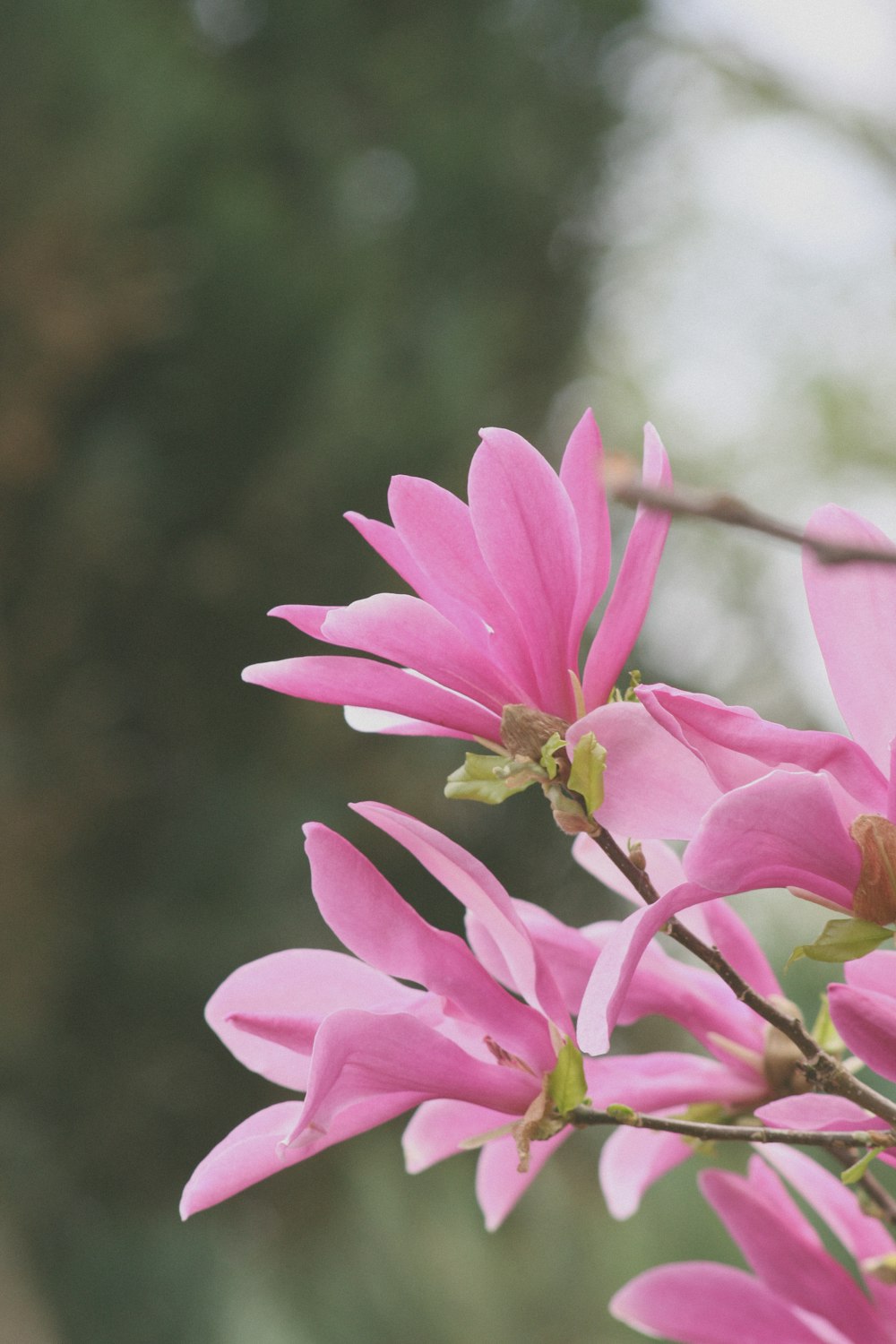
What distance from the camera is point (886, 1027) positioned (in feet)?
0.61

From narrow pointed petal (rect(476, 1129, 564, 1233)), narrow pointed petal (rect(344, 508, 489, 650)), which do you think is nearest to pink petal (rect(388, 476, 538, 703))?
narrow pointed petal (rect(344, 508, 489, 650))

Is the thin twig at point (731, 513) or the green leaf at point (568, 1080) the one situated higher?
the thin twig at point (731, 513)

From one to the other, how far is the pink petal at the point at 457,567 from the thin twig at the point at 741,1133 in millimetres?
74

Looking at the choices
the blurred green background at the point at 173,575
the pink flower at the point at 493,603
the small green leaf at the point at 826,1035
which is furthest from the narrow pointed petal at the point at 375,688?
the blurred green background at the point at 173,575

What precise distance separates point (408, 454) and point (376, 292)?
0.35 m

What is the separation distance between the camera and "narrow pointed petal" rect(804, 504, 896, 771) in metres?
0.20

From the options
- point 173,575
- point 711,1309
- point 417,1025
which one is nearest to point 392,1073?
point 417,1025

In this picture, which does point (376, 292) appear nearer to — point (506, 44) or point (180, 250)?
point (180, 250)

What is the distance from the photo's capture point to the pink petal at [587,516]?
222 millimetres

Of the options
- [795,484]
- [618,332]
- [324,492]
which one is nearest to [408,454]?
[324,492]

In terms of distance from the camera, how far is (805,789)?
18 centimetres

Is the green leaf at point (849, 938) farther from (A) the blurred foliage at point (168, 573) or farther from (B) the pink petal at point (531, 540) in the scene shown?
(A) the blurred foliage at point (168, 573)

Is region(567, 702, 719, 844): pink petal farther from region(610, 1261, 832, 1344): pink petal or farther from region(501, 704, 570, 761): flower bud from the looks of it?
region(610, 1261, 832, 1344): pink petal

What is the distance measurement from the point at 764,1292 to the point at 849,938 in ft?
0.37
